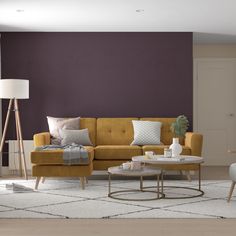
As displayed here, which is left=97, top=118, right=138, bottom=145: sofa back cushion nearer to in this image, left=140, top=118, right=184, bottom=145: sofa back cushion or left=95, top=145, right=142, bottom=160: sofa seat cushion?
left=140, top=118, right=184, bottom=145: sofa back cushion

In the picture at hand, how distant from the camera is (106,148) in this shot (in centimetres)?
813

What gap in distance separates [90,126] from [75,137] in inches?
21.5

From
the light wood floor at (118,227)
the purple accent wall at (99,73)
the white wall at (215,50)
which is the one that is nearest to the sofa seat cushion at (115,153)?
the purple accent wall at (99,73)

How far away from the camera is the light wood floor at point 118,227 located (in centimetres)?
466

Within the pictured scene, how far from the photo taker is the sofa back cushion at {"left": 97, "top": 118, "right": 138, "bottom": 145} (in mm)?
8906

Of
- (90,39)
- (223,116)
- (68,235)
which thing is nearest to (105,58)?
(90,39)

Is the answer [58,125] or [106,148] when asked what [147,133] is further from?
[58,125]

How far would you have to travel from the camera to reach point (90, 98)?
368 inches

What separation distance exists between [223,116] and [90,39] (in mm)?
3179

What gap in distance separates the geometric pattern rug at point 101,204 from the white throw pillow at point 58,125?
1140mm

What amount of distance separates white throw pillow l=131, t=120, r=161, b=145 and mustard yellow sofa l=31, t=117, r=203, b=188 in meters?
0.20

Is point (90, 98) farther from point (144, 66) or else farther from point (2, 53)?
point (2, 53)

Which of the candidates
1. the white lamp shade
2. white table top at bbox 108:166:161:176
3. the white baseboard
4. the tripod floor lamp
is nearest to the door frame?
the white baseboard

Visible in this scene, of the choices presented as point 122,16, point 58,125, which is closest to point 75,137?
point 58,125
